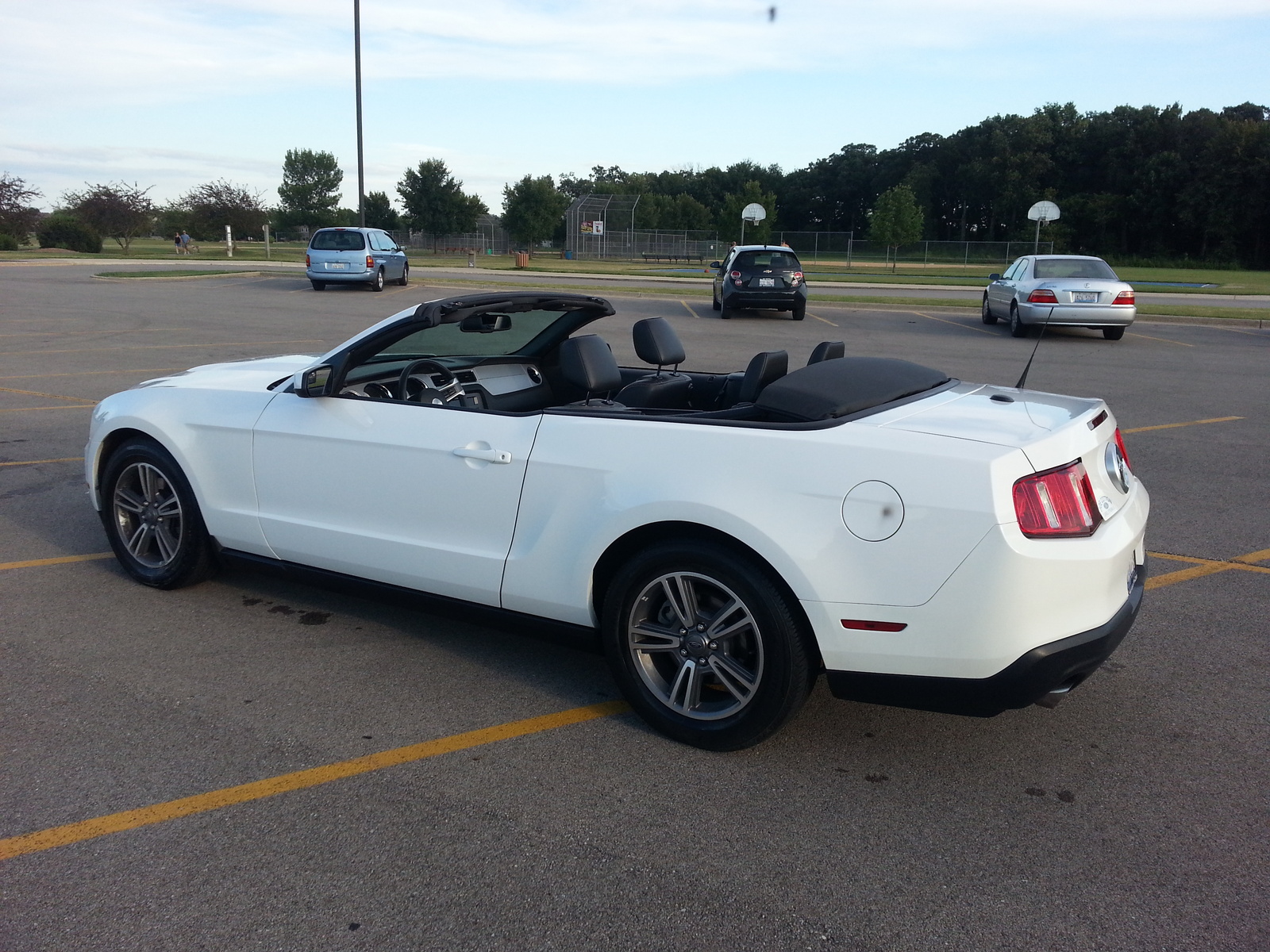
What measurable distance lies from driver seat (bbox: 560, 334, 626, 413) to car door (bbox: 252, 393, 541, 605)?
1.77 ft

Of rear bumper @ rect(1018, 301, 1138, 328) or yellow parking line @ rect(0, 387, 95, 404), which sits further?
rear bumper @ rect(1018, 301, 1138, 328)

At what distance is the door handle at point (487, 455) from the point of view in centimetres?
385

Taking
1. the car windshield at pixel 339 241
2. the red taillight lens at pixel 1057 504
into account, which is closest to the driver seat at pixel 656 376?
the red taillight lens at pixel 1057 504

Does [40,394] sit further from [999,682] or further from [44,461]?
[999,682]

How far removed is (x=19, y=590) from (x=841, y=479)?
4150 millimetres

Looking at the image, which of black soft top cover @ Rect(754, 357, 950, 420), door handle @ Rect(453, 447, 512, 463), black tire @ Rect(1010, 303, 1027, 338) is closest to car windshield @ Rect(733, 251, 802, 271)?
black tire @ Rect(1010, 303, 1027, 338)

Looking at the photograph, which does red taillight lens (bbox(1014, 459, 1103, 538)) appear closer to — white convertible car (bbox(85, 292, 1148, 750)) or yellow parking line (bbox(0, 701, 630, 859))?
white convertible car (bbox(85, 292, 1148, 750))

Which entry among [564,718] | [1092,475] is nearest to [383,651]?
[564,718]

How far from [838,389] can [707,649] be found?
39.7 inches

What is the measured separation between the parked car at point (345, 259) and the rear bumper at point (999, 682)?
84.4 feet

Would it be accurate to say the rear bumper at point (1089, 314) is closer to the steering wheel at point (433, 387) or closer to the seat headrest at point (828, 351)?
the seat headrest at point (828, 351)

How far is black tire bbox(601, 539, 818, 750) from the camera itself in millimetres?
3318

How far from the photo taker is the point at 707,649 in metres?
3.50

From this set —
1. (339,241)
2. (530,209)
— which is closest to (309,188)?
(530,209)
